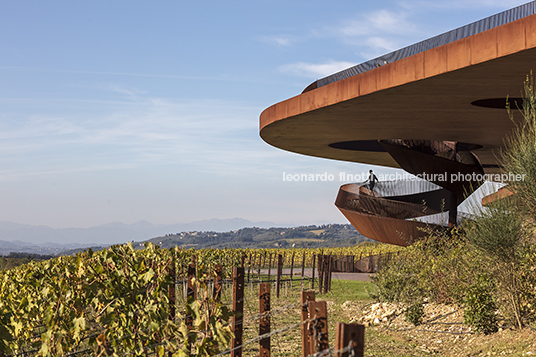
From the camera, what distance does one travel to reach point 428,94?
11969mm

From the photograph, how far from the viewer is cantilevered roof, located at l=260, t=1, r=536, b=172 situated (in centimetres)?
934

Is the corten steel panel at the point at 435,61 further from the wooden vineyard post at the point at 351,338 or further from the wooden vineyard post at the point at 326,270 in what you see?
the wooden vineyard post at the point at 326,270

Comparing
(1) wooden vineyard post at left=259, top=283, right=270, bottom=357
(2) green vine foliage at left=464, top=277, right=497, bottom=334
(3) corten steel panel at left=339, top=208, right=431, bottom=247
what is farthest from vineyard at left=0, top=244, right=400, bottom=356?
(3) corten steel panel at left=339, top=208, right=431, bottom=247

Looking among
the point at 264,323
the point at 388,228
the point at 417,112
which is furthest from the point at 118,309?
the point at 388,228

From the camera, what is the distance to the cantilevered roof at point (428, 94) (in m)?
9.34

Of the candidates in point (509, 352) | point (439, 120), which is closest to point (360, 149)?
point (439, 120)

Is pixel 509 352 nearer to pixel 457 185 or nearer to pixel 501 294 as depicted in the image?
pixel 501 294

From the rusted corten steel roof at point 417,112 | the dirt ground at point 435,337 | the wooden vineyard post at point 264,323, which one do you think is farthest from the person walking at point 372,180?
the wooden vineyard post at point 264,323

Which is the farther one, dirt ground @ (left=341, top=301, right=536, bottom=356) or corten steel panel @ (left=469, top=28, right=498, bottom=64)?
corten steel panel @ (left=469, top=28, right=498, bottom=64)

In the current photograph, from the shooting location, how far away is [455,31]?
1033 centimetres

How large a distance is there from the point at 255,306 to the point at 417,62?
10434 millimetres

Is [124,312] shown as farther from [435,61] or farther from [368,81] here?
[368,81]

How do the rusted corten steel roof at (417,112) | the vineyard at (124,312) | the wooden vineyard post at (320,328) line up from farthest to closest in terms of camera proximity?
the rusted corten steel roof at (417,112), the vineyard at (124,312), the wooden vineyard post at (320,328)

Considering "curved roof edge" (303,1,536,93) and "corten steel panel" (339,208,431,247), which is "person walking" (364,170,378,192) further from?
"curved roof edge" (303,1,536,93)
